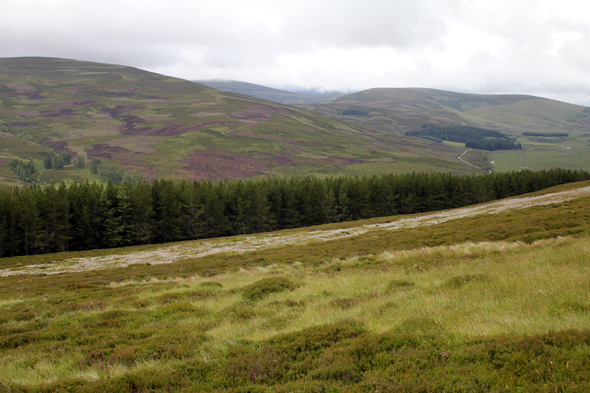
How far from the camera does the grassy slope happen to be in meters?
7.00

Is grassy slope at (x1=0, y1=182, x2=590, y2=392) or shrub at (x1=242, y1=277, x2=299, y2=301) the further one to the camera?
shrub at (x1=242, y1=277, x2=299, y2=301)

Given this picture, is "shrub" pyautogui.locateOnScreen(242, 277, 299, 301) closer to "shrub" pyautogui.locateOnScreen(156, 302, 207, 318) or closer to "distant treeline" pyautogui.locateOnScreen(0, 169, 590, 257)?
"shrub" pyautogui.locateOnScreen(156, 302, 207, 318)

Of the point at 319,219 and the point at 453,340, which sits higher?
the point at 453,340

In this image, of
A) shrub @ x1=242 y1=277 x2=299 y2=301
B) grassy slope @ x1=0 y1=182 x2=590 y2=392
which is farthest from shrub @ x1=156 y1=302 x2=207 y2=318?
shrub @ x1=242 y1=277 x2=299 y2=301

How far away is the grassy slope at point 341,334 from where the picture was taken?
7.00m

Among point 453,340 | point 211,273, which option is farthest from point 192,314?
point 211,273

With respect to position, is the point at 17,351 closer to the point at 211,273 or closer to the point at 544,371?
the point at 544,371

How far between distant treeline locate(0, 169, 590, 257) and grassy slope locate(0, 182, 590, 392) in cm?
6005

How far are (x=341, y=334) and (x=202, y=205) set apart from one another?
3171 inches

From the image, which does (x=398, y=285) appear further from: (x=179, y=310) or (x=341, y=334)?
(x=179, y=310)

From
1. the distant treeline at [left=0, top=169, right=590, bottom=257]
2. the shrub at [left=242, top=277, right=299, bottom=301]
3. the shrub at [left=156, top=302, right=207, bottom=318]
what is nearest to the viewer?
the shrub at [left=156, top=302, right=207, bottom=318]

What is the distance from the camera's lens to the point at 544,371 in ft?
21.1

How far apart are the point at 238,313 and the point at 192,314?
7.31ft

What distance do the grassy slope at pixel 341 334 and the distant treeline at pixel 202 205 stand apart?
6005cm
